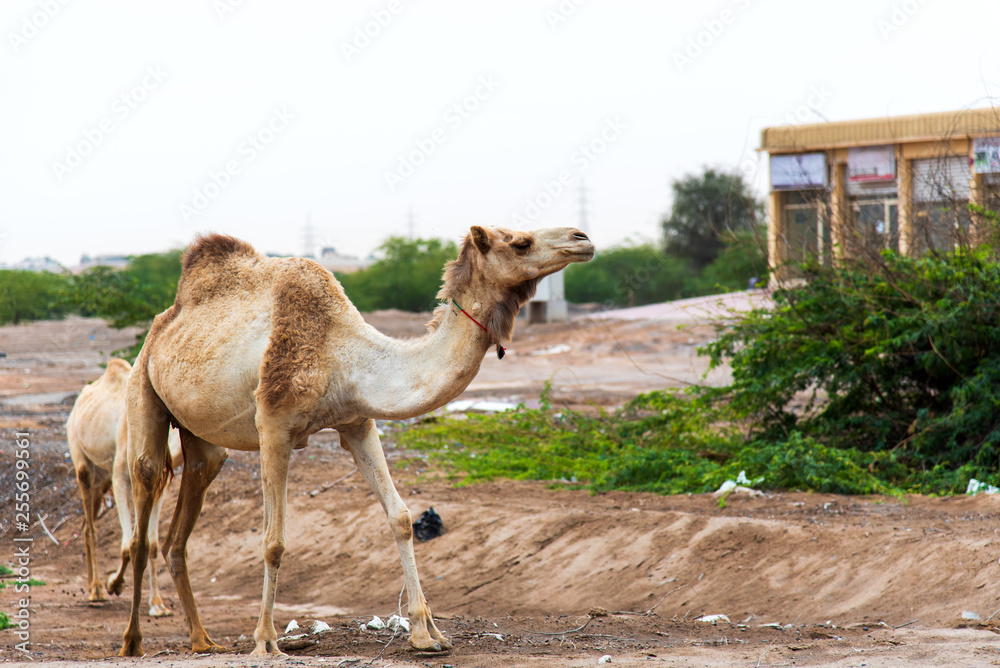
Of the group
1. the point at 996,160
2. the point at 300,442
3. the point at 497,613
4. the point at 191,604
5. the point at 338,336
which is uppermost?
the point at 996,160

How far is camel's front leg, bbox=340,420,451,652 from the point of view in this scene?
501 cm

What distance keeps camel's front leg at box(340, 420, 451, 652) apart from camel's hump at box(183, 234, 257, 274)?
1.44m

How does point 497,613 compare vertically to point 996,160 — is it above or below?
below

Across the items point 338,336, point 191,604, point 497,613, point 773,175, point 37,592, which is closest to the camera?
point 338,336

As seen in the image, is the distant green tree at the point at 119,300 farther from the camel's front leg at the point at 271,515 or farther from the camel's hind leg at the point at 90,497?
the camel's front leg at the point at 271,515

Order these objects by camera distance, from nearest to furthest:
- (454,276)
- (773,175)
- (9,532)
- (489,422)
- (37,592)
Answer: (454,276)
(37,592)
(9,532)
(489,422)
(773,175)

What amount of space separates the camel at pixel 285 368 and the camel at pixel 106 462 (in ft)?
4.66

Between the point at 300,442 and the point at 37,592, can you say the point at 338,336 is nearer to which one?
the point at 300,442

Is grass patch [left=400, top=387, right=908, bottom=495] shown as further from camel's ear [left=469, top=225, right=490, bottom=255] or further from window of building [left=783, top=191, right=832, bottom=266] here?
camel's ear [left=469, top=225, right=490, bottom=255]

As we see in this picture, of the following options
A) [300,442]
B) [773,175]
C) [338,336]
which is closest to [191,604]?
[300,442]

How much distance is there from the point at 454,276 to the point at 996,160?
25.7ft

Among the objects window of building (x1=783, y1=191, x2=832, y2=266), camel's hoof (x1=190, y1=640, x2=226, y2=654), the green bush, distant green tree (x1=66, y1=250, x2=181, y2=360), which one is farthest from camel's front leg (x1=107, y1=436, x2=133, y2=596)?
distant green tree (x1=66, y1=250, x2=181, y2=360)

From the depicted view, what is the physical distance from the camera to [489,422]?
12.0 metres

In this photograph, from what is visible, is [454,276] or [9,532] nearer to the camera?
[454,276]
